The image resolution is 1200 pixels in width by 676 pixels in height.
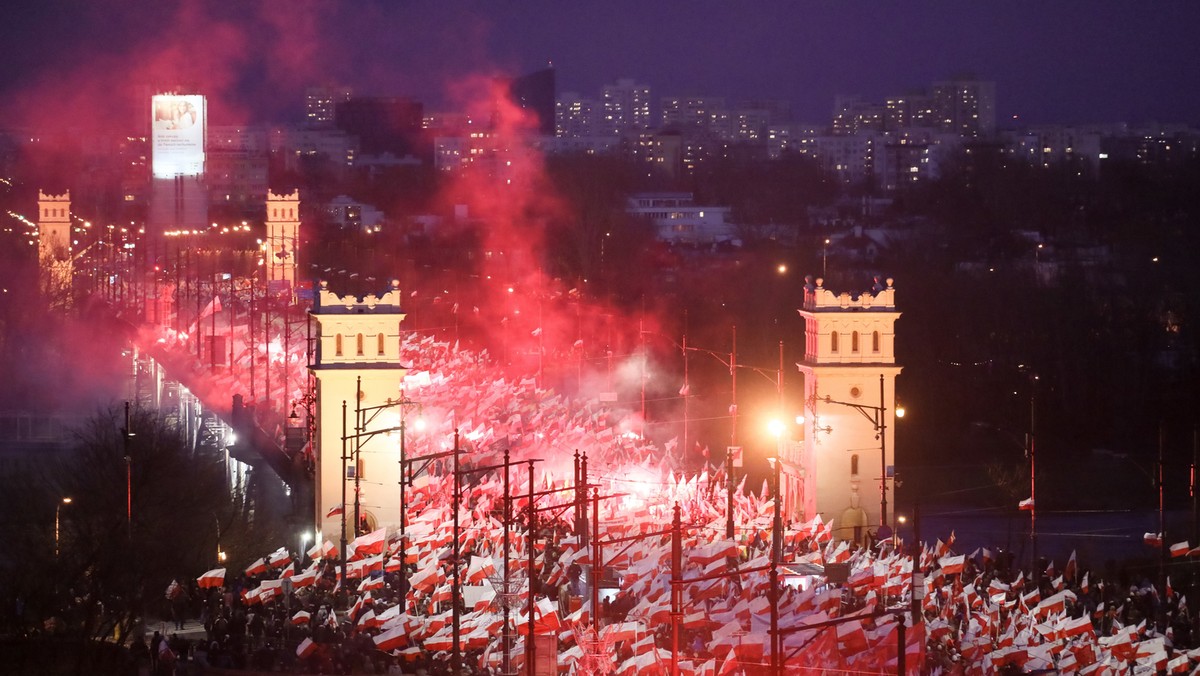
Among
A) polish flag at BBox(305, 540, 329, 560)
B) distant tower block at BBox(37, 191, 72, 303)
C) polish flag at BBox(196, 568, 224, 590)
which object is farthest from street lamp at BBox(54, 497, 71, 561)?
distant tower block at BBox(37, 191, 72, 303)

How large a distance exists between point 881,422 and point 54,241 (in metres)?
43.7

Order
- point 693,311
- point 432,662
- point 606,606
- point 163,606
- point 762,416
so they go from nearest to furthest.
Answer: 1. point 432,662
2. point 606,606
3. point 163,606
4. point 762,416
5. point 693,311

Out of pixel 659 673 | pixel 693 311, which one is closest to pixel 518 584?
pixel 659 673

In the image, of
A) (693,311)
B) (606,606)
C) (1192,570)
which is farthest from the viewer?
(693,311)

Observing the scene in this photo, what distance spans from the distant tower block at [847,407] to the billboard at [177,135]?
52342 mm

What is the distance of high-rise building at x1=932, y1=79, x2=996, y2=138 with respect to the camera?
113 metres

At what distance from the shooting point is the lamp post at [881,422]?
23.3 metres

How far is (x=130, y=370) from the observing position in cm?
4631

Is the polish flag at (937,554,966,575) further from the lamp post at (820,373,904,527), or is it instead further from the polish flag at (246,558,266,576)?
the polish flag at (246,558,266,576)

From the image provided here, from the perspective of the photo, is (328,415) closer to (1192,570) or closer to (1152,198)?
(1192,570)

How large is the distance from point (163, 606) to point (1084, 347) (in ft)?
84.1

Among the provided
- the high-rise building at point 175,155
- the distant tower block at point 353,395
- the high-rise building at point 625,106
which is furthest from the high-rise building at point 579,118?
the distant tower block at point 353,395

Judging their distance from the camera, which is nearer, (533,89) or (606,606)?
(606,606)

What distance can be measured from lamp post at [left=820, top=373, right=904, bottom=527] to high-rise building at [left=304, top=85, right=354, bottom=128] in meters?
95.2
